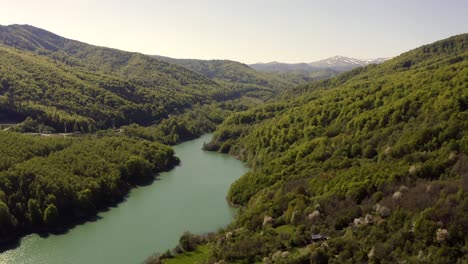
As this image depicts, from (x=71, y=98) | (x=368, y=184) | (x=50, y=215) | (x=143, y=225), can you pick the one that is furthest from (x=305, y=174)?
(x=71, y=98)

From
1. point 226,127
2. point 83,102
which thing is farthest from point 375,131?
point 83,102

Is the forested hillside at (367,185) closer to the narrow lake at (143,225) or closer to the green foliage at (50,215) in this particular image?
the narrow lake at (143,225)

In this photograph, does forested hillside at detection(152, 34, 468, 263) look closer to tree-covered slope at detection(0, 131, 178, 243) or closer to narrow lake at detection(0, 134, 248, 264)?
narrow lake at detection(0, 134, 248, 264)

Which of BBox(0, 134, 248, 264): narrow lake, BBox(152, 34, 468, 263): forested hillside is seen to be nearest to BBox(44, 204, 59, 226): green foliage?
BBox(0, 134, 248, 264): narrow lake

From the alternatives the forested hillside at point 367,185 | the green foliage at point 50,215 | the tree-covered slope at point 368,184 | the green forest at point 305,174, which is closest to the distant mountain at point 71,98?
the green forest at point 305,174

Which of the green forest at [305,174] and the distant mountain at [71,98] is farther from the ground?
the distant mountain at [71,98]

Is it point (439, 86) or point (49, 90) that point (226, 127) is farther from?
point (439, 86)

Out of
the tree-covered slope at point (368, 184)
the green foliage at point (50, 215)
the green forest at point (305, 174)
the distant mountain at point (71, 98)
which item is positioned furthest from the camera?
the distant mountain at point (71, 98)
